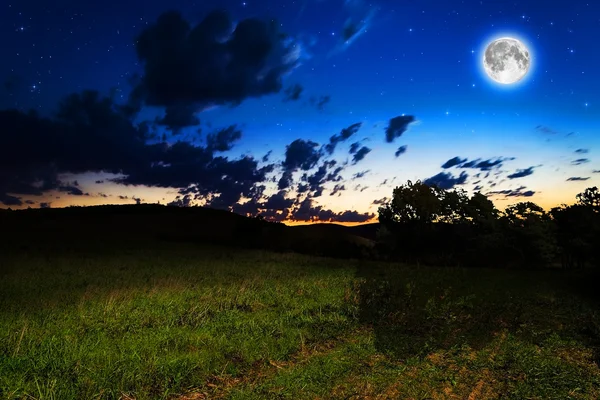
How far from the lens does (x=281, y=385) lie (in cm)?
771

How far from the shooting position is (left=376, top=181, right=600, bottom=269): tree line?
5188cm

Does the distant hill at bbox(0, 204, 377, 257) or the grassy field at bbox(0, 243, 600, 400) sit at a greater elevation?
the distant hill at bbox(0, 204, 377, 257)

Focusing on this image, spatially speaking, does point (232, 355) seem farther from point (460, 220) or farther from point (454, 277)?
point (460, 220)

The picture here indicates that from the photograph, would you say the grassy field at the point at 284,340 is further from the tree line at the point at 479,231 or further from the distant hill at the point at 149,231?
the tree line at the point at 479,231

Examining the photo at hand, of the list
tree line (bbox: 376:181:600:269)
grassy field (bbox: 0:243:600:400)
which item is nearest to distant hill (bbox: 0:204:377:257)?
tree line (bbox: 376:181:600:269)

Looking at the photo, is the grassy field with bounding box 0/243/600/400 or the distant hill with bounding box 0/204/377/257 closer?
the grassy field with bounding box 0/243/600/400

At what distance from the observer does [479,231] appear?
60.0m

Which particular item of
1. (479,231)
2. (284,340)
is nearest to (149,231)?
(479,231)

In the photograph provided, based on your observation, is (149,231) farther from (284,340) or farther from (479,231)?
(284,340)

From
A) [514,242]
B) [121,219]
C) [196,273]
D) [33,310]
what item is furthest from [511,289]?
[121,219]

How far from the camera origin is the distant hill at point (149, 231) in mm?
41531

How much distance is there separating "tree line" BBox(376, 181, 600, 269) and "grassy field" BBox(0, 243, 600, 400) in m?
31.2

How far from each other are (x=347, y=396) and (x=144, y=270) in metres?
17.7

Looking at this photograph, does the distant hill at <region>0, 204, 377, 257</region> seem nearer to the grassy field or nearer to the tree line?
the tree line
